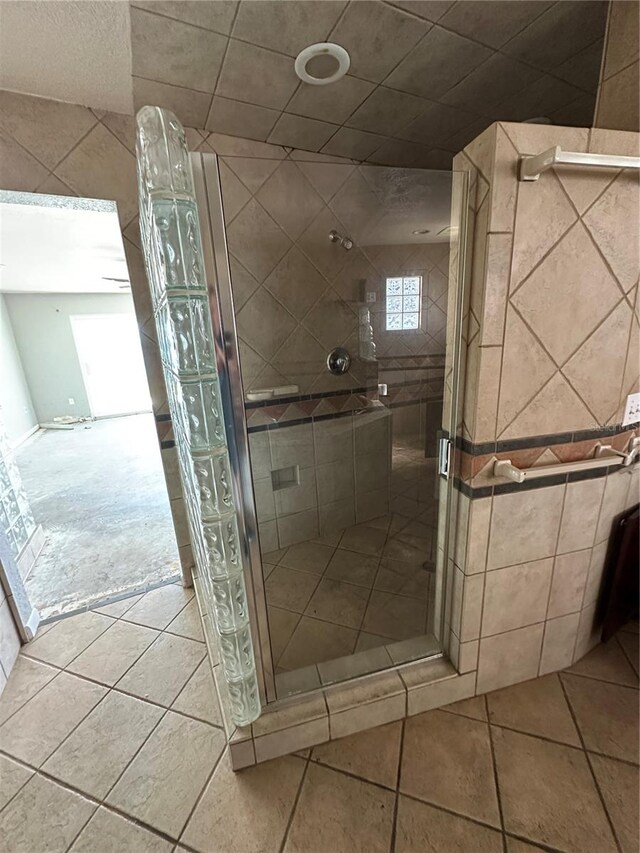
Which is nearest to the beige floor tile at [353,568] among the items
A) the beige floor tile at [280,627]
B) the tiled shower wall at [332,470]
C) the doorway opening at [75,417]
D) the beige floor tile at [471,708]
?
the tiled shower wall at [332,470]

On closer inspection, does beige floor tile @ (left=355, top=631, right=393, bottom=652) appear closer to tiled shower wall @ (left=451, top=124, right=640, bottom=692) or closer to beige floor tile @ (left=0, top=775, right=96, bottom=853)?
tiled shower wall @ (left=451, top=124, right=640, bottom=692)

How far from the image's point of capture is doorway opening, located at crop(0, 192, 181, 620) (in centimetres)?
177

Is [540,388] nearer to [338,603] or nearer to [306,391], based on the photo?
[306,391]

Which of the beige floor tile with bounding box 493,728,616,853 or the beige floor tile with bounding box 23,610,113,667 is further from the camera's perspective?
the beige floor tile with bounding box 23,610,113,667

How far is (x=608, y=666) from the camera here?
116cm

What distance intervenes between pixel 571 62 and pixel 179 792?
7.98ft

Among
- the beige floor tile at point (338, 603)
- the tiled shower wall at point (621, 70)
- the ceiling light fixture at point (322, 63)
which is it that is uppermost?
A: the ceiling light fixture at point (322, 63)

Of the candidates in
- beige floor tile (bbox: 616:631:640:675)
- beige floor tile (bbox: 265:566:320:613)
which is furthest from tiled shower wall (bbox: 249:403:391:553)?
beige floor tile (bbox: 616:631:640:675)

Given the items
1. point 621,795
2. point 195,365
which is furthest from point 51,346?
point 621,795

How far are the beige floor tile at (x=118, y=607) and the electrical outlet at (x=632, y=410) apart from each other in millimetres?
2041

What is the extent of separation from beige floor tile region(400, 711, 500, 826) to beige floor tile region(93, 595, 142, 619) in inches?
49.9

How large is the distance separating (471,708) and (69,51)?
2.26 meters

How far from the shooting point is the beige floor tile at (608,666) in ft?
3.67

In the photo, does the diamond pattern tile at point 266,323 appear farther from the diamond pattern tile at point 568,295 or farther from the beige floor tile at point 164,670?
the beige floor tile at point 164,670
